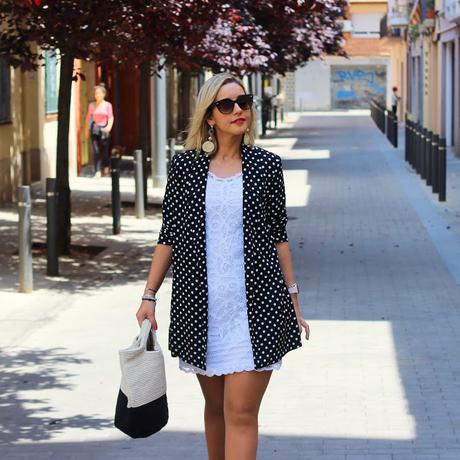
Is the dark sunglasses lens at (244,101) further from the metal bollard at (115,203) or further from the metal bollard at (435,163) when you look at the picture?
the metal bollard at (435,163)

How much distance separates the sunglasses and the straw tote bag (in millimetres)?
854

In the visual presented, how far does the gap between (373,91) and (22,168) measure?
2630 inches

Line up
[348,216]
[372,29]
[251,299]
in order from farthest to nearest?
[372,29] → [348,216] → [251,299]

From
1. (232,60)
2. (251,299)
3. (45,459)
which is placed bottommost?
(45,459)

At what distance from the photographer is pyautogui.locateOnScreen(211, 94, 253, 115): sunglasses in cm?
534

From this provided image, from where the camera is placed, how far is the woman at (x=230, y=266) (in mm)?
5305

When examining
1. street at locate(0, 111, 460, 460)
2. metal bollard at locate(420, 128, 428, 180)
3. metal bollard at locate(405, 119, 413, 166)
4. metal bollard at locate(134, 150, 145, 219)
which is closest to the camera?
street at locate(0, 111, 460, 460)

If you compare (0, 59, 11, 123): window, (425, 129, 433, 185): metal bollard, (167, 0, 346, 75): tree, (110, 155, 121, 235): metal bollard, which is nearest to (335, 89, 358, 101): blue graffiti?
(167, 0, 346, 75): tree

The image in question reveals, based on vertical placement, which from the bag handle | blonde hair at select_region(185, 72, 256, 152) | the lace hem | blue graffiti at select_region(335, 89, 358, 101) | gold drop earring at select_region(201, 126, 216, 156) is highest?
blue graffiti at select_region(335, 89, 358, 101)

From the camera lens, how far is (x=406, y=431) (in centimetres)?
715

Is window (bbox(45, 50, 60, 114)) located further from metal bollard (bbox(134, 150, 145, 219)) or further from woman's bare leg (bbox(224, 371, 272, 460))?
woman's bare leg (bbox(224, 371, 272, 460))

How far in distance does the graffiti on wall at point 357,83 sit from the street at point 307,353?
69.4 m

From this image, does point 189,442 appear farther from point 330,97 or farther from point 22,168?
point 330,97

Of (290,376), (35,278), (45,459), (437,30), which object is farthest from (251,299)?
(437,30)
